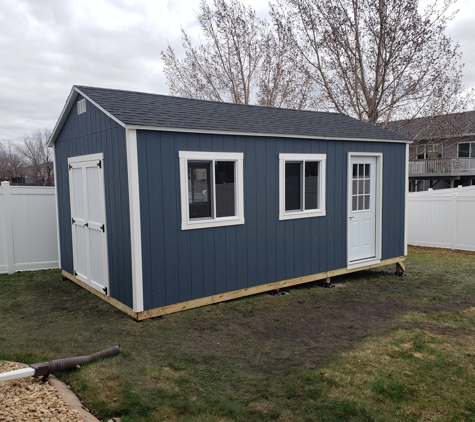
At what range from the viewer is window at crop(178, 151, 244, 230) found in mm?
5215

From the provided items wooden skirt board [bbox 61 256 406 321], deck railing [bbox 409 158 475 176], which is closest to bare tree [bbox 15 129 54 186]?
deck railing [bbox 409 158 475 176]

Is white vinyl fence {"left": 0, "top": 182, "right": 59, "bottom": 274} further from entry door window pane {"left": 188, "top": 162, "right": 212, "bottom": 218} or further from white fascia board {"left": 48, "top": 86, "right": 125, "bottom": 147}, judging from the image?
entry door window pane {"left": 188, "top": 162, "right": 212, "bottom": 218}

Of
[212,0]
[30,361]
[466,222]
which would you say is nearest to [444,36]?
[466,222]

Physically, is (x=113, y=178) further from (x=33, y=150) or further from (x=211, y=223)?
(x=33, y=150)

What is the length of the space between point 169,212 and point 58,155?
3.26 metres

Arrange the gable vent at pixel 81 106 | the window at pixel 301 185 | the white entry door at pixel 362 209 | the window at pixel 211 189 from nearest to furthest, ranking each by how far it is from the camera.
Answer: the window at pixel 211 189 → the gable vent at pixel 81 106 → the window at pixel 301 185 → the white entry door at pixel 362 209

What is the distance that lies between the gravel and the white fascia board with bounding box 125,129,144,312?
1.77 m

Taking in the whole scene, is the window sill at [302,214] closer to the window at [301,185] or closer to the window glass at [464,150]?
the window at [301,185]

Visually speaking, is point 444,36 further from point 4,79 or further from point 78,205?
point 4,79

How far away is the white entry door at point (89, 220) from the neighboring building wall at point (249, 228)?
0.98 metres

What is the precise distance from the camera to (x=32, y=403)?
9.29 ft

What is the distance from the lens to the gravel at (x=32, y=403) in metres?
2.65

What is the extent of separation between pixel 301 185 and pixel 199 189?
1.87 meters

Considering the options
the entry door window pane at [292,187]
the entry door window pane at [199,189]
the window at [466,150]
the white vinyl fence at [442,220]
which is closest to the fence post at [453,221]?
the white vinyl fence at [442,220]
